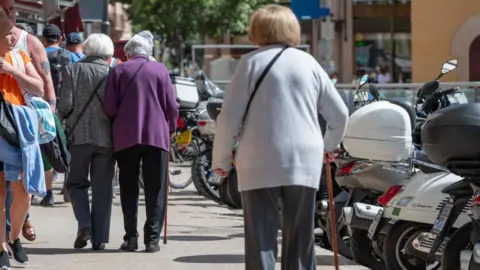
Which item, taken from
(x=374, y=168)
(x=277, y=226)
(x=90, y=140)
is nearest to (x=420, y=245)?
(x=374, y=168)

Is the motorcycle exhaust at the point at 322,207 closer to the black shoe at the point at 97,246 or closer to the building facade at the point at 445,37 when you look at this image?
the black shoe at the point at 97,246

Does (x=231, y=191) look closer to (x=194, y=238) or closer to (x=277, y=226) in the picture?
(x=194, y=238)

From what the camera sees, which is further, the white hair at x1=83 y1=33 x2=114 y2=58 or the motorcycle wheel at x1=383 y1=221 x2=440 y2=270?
the white hair at x1=83 y1=33 x2=114 y2=58

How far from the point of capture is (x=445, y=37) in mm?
25172

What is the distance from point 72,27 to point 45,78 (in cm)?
1225

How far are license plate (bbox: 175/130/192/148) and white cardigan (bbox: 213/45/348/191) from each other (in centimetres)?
947

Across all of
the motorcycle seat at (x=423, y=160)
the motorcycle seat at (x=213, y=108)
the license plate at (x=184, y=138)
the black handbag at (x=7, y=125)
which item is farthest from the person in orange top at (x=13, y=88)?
the license plate at (x=184, y=138)

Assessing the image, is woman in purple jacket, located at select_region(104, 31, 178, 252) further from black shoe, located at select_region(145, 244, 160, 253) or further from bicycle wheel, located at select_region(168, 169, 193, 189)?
bicycle wheel, located at select_region(168, 169, 193, 189)

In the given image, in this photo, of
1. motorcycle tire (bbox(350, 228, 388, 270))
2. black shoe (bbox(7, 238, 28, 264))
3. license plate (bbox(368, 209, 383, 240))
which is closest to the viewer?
license plate (bbox(368, 209, 383, 240))

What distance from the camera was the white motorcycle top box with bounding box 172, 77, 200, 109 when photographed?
1495 cm

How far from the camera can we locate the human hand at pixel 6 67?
870 centimetres

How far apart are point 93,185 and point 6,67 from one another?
6.48 feet

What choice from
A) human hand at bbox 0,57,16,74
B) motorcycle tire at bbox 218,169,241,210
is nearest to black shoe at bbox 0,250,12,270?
human hand at bbox 0,57,16,74

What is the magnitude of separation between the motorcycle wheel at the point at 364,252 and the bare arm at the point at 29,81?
8.20ft
